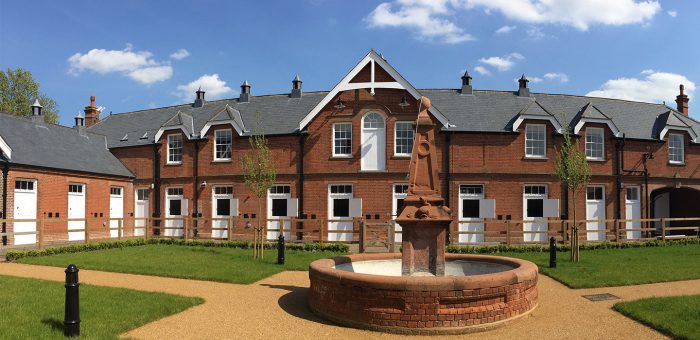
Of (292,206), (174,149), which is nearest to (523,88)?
(292,206)

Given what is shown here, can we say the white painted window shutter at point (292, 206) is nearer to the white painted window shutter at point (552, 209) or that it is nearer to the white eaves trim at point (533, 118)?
the white eaves trim at point (533, 118)

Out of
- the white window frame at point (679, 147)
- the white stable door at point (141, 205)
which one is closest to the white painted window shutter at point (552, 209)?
the white window frame at point (679, 147)

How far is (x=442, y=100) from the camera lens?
24688mm

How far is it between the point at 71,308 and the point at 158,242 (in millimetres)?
15030

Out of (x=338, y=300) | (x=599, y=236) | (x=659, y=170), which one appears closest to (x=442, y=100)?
(x=599, y=236)

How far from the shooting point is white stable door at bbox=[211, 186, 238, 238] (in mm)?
23531

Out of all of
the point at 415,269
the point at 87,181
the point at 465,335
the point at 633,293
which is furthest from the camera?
the point at 87,181

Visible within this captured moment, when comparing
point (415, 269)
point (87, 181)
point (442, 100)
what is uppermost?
point (442, 100)

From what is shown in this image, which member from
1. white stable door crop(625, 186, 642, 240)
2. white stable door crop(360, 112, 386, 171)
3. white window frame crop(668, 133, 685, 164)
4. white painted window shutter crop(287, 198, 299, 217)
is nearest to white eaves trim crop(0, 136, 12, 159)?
white painted window shutter crop(287, 198, 299, 217)

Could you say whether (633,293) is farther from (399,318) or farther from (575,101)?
(575,101)

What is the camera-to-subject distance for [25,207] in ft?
67.3

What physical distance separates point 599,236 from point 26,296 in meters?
22.7

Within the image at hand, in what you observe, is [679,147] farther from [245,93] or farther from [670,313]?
[245,93]

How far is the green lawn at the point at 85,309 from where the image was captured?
22.2 ft
